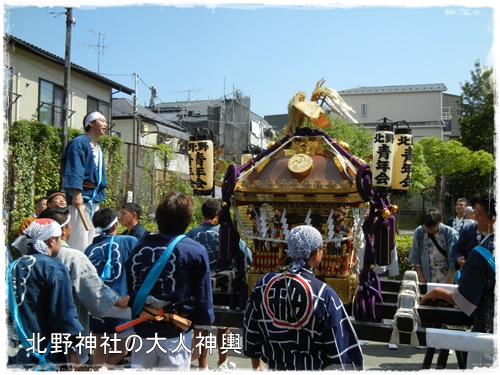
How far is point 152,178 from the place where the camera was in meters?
19.2

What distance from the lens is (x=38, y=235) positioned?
2883 mm

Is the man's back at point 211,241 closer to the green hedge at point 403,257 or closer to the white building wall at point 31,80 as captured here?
the green hedge at point 403,257

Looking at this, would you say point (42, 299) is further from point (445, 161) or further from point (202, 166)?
point (445, 161)

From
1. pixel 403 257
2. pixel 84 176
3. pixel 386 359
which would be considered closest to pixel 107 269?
pixel 84 176

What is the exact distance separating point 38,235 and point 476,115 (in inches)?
1054

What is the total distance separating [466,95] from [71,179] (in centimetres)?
2739

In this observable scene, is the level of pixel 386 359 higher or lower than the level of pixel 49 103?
lower

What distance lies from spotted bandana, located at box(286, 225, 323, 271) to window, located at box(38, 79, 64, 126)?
→ 13.9 meters

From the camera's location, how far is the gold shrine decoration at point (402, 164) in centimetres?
424

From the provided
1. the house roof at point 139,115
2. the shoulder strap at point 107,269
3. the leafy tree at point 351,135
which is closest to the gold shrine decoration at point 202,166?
the shoulder strap at point 107,269

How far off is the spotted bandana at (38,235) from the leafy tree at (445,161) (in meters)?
22.5

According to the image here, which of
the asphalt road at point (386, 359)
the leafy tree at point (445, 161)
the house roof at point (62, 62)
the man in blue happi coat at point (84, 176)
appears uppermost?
the house roof at point (62, 62)

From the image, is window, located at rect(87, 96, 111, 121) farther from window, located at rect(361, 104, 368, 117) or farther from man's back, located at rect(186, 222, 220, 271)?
window, located at rect(361, 104, 368, 117)

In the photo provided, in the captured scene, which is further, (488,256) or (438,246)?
(438,246)
